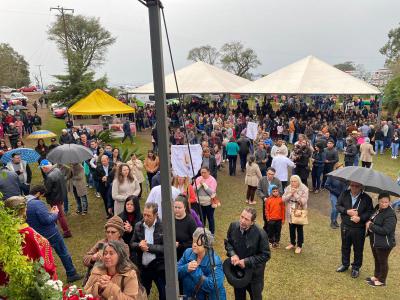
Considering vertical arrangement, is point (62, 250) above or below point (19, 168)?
below

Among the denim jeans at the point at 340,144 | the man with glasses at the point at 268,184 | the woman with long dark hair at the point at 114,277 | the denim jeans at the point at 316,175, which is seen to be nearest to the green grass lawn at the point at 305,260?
the denim jeans at the point at 316,175

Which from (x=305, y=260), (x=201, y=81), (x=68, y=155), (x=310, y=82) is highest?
(x=201, y=81)

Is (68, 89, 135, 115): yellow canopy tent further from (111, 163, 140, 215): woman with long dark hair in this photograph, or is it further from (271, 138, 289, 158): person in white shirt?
(111, 163, 140, 215): woman with long dark hair

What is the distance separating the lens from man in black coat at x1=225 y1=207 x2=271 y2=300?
13.6 ft

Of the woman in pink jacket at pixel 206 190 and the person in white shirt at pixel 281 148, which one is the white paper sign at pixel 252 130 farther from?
the woman in pink jacket at pixel 206 190

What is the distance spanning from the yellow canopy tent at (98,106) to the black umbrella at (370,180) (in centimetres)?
1290

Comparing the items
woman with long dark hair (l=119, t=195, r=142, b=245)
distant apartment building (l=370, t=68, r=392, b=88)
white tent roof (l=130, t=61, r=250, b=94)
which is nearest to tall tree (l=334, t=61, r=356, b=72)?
distant apartment building (l=370, t=68, r=392, b=88)

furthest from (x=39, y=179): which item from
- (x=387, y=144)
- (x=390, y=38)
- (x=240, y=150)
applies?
(x=390, y=38)

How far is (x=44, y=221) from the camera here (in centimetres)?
495

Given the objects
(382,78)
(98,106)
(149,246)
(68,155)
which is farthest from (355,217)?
(382,78)

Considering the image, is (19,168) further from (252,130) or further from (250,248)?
(252,130)

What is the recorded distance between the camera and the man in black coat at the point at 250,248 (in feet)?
13.6

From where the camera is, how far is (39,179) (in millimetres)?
11688

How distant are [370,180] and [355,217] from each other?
2.07 feet
